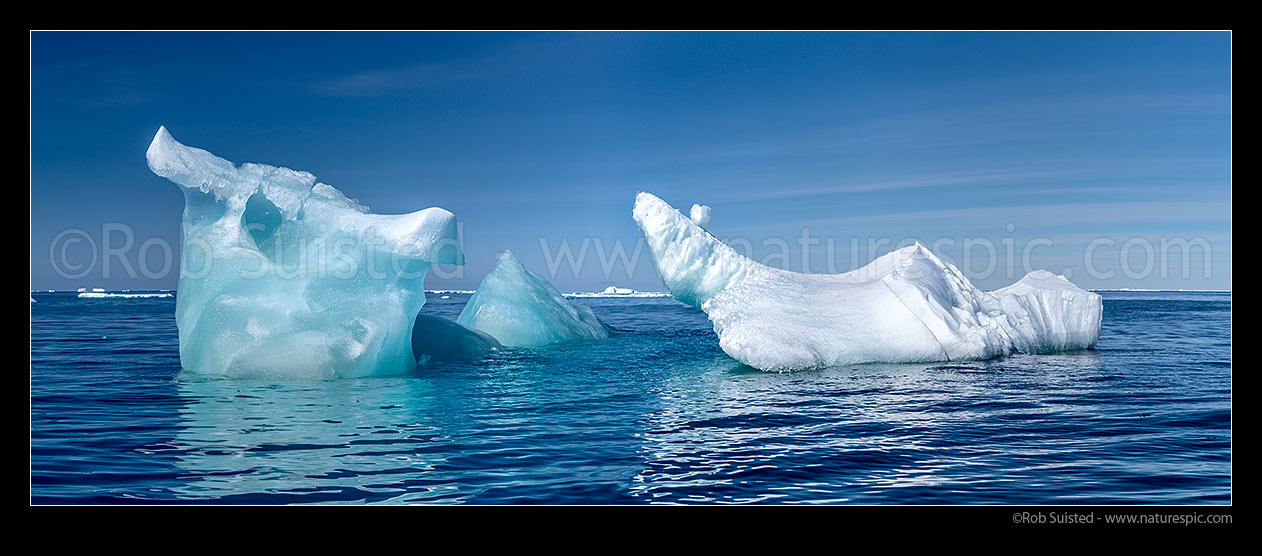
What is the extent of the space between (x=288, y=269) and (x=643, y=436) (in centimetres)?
766

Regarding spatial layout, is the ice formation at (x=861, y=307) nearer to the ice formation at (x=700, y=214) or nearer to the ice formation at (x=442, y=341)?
the ice formation at (x=700, y=214)

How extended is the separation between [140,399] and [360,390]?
2.59 meters

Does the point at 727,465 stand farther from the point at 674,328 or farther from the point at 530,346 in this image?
the point at 674,328

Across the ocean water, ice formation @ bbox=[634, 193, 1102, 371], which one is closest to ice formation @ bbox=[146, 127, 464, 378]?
the ocean water

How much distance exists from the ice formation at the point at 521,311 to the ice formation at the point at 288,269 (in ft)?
19.9

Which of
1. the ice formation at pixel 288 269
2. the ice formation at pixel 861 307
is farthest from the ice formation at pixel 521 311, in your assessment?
the ice formation at pixel 288 269

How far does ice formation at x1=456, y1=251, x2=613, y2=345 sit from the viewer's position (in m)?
19.2

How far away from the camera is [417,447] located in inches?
280

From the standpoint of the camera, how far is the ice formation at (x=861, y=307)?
13648 mm

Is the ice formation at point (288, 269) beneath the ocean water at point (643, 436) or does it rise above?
above

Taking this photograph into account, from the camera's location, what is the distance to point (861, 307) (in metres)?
14.4

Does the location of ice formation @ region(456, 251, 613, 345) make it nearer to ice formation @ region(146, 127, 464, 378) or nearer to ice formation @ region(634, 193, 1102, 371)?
ice formation @ region(634, 193, 1102, 371)

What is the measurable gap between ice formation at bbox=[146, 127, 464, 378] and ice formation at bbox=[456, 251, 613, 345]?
6056 millimetres
